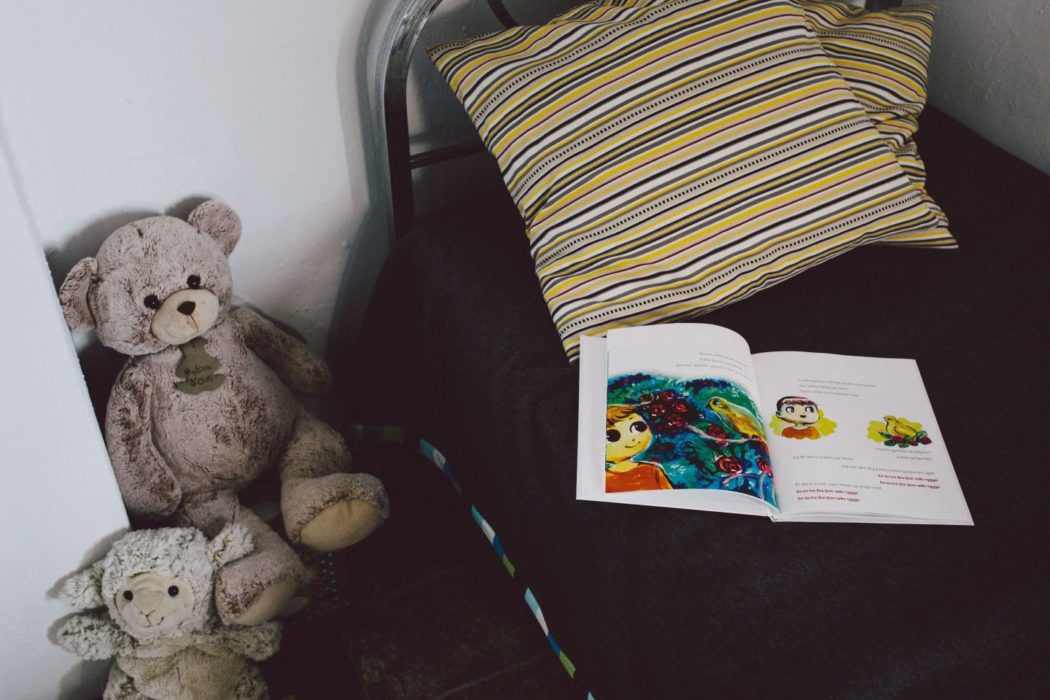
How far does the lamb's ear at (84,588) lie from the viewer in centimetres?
105

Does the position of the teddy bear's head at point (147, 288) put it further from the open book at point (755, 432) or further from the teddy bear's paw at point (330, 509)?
the open book at point (755, 432)

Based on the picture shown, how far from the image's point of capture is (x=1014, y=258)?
47.4 inches

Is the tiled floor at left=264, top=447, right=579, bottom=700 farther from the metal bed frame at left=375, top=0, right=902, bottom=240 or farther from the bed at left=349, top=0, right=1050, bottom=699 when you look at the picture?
the metal bed frame at left=375, top=0, right=902, bottom=240

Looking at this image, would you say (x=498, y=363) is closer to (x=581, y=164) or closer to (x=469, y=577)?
(x=581, y=164)

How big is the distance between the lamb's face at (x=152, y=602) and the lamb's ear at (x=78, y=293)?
333 millimetres

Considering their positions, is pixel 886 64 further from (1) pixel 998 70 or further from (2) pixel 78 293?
(2) pixel 78 293

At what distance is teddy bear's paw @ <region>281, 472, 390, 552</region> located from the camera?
124cm

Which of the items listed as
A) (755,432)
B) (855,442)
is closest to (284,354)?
(755,432)

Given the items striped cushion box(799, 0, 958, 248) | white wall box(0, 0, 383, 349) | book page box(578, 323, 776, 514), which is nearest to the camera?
book page box(578, 323, 776, 514)

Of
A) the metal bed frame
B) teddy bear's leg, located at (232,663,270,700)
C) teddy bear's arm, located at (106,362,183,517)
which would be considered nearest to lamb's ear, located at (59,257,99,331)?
teddy bear's arm, located at (106,362,183,517)

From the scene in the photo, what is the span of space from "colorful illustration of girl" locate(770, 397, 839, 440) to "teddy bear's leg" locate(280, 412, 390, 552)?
2.08 feet

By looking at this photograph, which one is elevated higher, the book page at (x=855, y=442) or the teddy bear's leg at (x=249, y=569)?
the book page at (x=855, y=442)

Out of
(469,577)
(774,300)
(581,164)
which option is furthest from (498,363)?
(469,577)

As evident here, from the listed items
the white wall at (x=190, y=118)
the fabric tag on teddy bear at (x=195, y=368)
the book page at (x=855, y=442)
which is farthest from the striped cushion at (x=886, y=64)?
the fabric tag on teddy bear at (x=195, y=368)
